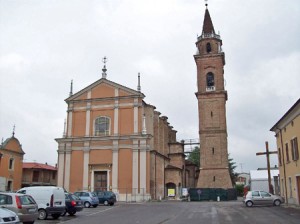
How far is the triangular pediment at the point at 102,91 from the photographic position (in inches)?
1640

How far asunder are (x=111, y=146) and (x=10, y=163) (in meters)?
13.2

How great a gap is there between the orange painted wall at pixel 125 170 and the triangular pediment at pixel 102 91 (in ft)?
22.5

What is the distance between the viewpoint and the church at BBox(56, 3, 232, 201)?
1528 inches

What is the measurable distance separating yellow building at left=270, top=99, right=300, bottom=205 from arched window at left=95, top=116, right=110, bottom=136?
61.1ft

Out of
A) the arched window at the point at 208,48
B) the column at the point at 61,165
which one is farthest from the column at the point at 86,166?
the arched window at the point at 208,48

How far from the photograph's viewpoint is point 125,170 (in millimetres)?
38812

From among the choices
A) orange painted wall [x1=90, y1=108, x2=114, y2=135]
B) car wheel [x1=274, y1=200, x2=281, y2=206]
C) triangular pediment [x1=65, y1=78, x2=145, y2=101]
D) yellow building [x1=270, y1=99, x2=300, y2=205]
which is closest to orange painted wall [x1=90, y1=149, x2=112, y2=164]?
orange painted wall [x1=90, y1=108, x2=114, y2=135]

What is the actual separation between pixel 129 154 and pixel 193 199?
947 centimetres

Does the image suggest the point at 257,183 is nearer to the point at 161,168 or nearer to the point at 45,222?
the point at 161,168

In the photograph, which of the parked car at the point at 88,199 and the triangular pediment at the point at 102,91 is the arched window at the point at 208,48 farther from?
the parked car at the point at 88,199

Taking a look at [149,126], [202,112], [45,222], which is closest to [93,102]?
[149,126]

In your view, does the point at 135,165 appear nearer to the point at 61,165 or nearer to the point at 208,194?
the point at 61,165

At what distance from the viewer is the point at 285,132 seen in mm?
27719

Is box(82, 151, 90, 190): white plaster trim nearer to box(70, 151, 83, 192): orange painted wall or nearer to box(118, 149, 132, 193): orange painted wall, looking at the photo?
box(70, 151, 83, 192): orange painted wall
